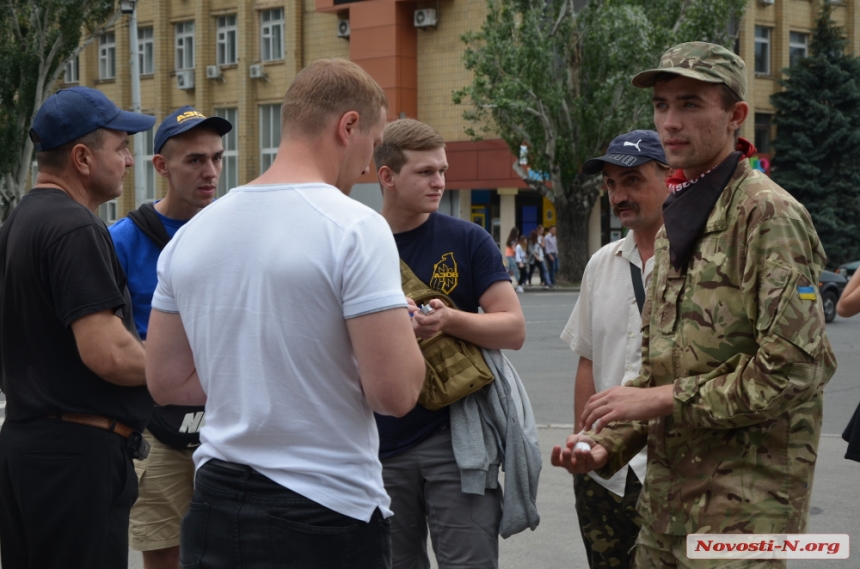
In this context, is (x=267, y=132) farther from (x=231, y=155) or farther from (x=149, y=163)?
(x=149, y=163)

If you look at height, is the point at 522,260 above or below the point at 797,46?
below

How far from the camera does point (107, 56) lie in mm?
49938

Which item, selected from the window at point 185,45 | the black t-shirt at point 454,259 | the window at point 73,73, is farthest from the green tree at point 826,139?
the black t-shirt at point 454,259

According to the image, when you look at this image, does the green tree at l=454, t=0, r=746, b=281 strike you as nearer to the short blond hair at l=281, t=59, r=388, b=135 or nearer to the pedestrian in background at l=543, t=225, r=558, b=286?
the pedestrian in background at l=543, t=225, r=558, b=286

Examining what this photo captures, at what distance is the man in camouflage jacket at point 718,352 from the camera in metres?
2.61

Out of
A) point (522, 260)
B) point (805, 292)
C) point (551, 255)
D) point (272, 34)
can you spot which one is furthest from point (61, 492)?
point (272, 34)

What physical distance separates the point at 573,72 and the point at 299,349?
31.5 meters

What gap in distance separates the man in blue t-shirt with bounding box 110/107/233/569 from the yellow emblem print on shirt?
3.65 feet

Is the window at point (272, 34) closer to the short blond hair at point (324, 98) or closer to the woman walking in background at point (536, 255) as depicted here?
the woman walking in background at point (536, 255)

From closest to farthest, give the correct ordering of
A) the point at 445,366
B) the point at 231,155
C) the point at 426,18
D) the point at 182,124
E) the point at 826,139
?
the point at 445,366 < the point at 182,124 < the point at 826,139 < the point at 426,18 < the point at 231,155

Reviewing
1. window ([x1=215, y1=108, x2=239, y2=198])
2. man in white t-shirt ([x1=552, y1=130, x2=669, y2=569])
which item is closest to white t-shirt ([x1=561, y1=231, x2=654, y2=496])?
man in white t-shirt ([x1=552, y1=130, x2=669, y2=569])

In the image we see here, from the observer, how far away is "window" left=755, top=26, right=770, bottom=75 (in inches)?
1598

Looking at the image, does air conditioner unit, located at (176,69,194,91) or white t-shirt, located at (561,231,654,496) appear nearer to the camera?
white t-shirt, located at (561,231,654,496)

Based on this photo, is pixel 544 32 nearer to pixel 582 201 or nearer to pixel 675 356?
pixel 582 201
